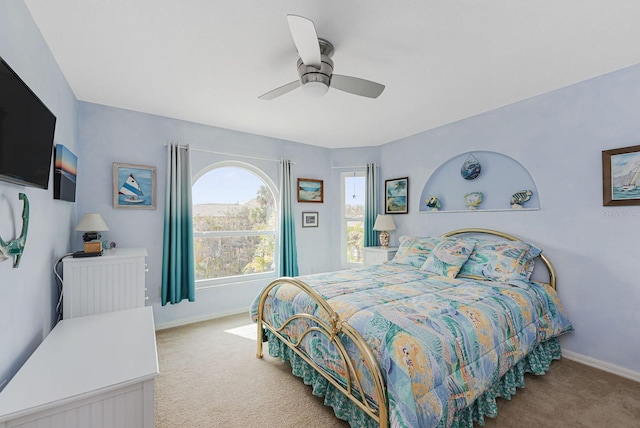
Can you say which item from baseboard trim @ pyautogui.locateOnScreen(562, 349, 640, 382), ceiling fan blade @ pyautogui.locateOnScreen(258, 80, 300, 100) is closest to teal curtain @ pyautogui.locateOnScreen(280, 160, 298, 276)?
ceiling fan blade @ pyautogui.locateOnScreen(258, 80, 300, 100)

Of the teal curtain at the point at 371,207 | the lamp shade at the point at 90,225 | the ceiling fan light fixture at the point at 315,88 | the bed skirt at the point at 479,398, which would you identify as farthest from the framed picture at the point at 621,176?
the lamp shade at the point at 90,225

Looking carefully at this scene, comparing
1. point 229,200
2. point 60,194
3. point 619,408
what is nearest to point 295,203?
point 229,200

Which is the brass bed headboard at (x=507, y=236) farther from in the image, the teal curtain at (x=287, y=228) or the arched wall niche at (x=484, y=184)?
the teal curtain at (x=287, y=228)

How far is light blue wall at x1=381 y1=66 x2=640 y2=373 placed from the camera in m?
2.42

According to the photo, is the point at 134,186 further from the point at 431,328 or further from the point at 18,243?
the point at 431,328

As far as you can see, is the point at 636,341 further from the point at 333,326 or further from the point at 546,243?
the point at 333,326

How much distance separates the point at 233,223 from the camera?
13.7ft

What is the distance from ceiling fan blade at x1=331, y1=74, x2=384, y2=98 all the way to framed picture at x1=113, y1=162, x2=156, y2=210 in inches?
102

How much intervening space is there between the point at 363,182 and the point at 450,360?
3.62 meters

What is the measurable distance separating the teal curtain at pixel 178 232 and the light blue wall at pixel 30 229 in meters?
1.05

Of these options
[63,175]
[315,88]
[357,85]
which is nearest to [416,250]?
[357,85]

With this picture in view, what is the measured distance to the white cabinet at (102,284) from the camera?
7.36 feet

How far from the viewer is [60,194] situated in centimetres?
225

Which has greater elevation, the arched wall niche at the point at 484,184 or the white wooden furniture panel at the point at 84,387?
the arched wall niche at the point at 484,184
